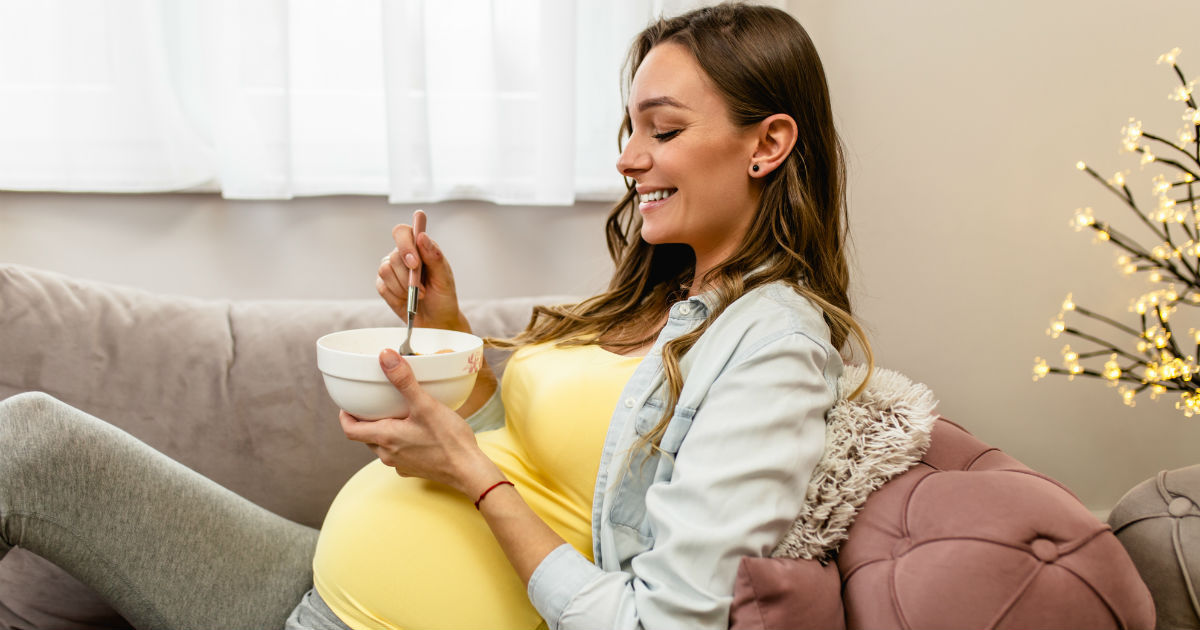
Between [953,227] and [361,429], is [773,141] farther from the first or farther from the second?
[953,227]

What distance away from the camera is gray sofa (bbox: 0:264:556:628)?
4.14ft

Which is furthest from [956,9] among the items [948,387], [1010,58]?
[948,387]

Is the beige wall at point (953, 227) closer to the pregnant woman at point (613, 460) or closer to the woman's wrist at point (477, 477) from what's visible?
the pregnant woman at point (613, 460)

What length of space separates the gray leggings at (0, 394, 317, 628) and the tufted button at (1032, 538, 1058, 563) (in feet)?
2.98

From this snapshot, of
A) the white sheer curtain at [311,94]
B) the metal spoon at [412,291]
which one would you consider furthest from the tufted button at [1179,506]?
the white sheer curtain at [311,94]

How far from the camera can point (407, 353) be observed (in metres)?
0.99

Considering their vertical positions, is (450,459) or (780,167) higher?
(780,167)

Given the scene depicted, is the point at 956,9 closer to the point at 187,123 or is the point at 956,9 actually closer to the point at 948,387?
the point at 948,387

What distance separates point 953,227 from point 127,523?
5.56 feet

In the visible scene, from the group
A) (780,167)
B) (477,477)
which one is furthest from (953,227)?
(477,477)

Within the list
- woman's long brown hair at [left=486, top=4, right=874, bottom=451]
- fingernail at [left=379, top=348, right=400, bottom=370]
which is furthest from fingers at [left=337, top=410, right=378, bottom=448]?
woman's long brown hair at [left=486, top=4, right=874, bottom=451]

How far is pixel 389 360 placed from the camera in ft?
2.63

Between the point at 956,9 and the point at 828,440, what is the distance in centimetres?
132

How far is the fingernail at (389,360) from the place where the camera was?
80 cm
